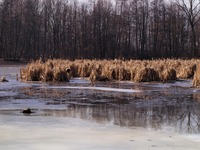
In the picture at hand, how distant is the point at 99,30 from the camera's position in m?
66.2

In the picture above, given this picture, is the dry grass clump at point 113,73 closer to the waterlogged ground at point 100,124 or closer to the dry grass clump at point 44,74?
the dry grass clump at point 44,74

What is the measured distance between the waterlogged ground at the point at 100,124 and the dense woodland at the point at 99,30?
170 feet

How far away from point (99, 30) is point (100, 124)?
6013 cm

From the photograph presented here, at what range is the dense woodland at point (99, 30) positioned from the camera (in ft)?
207

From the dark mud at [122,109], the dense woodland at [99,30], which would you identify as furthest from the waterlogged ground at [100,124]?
the dense woodland at [99,30]

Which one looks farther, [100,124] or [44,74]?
[44,74]

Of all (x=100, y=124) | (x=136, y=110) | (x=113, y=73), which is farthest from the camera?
(x=113, y=73)

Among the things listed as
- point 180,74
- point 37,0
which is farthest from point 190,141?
point 37,0

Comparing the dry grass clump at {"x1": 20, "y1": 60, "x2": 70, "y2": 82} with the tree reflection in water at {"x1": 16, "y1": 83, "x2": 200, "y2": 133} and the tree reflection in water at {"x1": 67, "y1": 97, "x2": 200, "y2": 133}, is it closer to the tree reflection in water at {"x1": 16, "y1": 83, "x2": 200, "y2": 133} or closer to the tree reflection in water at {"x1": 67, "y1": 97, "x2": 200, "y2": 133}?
the tree reflection in water at {"x1": 16, "y1": 83, "x2": 200, "y2": 133}

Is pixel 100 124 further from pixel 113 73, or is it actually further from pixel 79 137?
pixel 113 73

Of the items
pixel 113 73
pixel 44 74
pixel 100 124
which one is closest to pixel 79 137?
pixel 100 124

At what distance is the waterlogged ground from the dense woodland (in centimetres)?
5197

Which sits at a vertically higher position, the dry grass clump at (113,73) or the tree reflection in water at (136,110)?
the dry grass clump at (113,73)

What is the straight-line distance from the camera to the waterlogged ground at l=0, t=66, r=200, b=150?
17.2 feet
